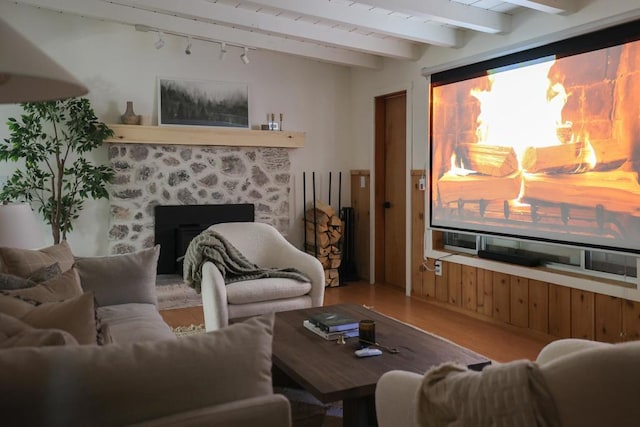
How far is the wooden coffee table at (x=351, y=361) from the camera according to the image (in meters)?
2.11

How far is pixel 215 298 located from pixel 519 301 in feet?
7.64

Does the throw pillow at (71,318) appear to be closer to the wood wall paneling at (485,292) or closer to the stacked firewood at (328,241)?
the wood wall paneling at (485,292)

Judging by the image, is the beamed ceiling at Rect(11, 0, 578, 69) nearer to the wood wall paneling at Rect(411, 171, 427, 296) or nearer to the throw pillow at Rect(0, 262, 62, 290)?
the wood wall paneling at Rect(411, 171, 427, 296)

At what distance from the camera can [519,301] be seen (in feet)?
13.7

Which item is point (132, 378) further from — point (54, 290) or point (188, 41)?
point (188, 41)

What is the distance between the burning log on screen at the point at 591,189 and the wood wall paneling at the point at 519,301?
65 centimetres

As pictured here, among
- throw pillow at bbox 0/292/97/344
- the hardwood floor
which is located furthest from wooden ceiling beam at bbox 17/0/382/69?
throw pillow at bbox 0/292/97/344

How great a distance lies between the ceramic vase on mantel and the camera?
5266mm

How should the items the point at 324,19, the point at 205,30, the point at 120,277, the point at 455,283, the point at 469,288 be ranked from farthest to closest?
the point at 205,30, the point at 455,283, the point at 469,288, the point at 324,19, the point at 120,277

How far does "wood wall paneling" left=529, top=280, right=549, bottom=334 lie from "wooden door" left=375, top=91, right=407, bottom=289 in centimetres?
185

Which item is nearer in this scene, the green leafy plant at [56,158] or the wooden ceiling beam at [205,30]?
the wooden ceiling beam at [205,30]

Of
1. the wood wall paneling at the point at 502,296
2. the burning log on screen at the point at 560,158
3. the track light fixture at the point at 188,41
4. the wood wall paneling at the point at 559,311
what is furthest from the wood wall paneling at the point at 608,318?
the track light fixture at the point at 188,41

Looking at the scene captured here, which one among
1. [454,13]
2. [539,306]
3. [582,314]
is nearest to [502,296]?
[539,306]

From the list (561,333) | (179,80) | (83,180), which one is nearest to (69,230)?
(83,180)
